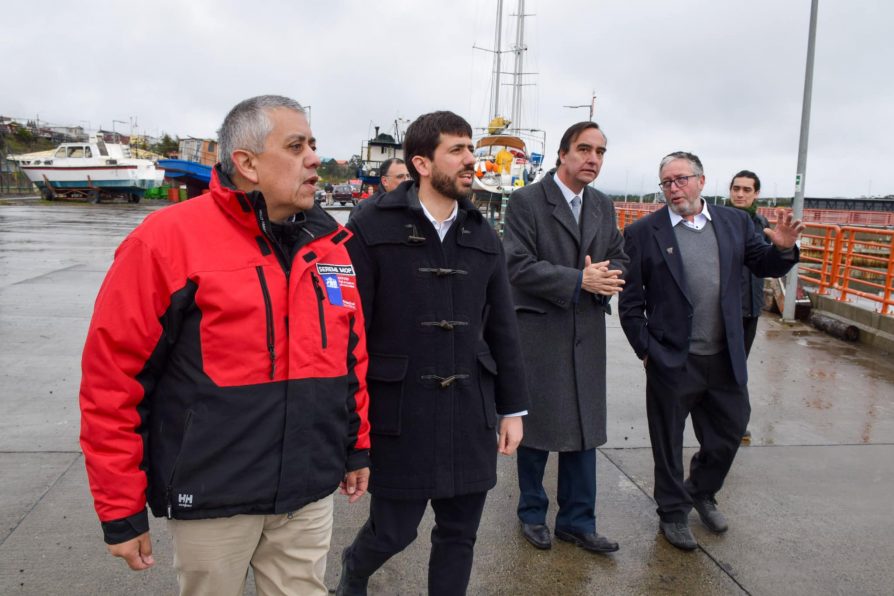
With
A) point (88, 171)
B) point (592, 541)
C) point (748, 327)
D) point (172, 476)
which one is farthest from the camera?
point (88, 171)

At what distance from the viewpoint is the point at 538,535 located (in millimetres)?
3422

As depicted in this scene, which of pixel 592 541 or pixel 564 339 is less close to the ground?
pixel 564 339

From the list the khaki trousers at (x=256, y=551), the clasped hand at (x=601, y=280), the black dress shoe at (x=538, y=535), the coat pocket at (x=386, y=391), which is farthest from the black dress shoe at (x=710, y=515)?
the khaki trousers at (x=256, y=551)

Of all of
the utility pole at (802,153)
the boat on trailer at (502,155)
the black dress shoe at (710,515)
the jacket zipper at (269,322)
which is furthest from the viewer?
the boat on trailer at (502,155)

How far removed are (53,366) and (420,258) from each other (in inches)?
203

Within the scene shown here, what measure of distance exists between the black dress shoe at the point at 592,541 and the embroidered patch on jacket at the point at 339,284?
6.46 feet

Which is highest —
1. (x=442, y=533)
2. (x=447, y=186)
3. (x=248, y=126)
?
(x=248, y=126)

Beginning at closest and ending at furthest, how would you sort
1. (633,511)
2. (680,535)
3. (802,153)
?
(680,535) < (633,511) < (802,153)

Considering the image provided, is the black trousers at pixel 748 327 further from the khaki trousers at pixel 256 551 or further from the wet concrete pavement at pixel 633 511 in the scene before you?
the khaki trousers at pixel 256 551

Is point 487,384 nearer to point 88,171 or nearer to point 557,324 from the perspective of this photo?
point 557,324

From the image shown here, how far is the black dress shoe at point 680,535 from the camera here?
3426 mm

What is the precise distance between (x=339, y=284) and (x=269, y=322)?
300mm

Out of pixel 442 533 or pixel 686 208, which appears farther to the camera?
pixel 686 208

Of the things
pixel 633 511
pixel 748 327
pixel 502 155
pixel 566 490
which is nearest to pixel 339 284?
pixel 566 490
